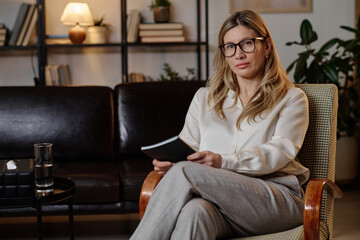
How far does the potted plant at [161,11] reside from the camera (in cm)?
434

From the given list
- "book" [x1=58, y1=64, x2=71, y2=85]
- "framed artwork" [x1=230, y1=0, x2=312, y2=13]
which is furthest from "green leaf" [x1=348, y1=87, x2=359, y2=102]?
"book" [x1=58, y1=64, x2=71, y2=85]

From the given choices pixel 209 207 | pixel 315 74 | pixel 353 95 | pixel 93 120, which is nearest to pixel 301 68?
pixel 315 74

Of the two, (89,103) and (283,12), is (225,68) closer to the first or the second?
(89,103)

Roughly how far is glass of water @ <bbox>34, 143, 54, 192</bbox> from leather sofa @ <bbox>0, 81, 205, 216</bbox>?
0.91 m

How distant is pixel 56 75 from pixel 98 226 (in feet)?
5.26

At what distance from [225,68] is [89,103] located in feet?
4.11

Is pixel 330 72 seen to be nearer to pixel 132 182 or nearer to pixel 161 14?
pixel 161 14

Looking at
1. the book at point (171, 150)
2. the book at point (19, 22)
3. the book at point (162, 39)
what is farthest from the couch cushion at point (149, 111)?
the book at point (19, 22)

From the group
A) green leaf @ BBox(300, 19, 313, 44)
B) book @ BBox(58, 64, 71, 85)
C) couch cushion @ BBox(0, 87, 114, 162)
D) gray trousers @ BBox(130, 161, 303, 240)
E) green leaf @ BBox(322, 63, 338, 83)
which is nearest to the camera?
gray trousers @ BBox(130, 161, 303, 240)

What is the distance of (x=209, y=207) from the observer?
1.63 meters

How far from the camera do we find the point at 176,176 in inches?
66.2

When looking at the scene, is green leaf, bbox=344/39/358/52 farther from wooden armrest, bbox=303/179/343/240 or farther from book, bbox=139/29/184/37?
wooden armrest, bbox=303/179/343/240

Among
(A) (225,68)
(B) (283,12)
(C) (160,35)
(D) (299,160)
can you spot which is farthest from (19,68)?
(D) (299,160)

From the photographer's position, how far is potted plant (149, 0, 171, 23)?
14.2 feet
